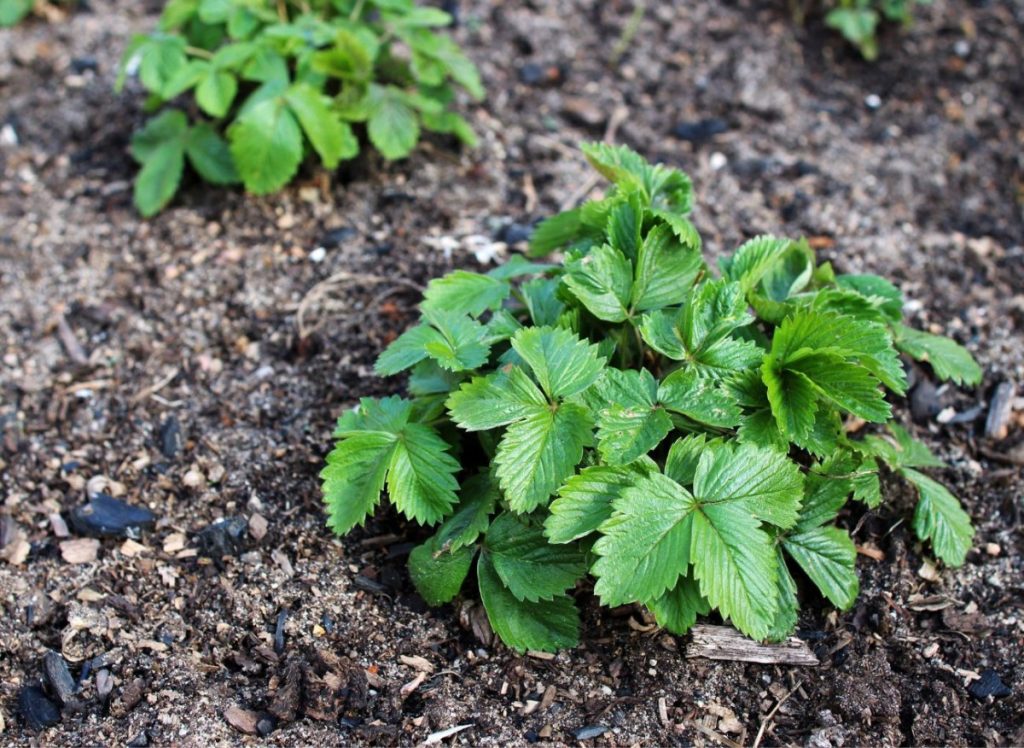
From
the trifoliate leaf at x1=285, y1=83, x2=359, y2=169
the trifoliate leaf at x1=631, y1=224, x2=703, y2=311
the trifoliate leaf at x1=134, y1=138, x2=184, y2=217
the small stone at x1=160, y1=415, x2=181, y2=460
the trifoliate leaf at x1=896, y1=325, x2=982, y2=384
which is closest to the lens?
the trifoliate leaf at x1=631, y1=224, x2=703, y2=311

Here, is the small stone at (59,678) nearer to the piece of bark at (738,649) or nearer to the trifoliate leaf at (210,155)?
the piece of bark at (738,649)

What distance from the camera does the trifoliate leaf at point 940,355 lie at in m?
2.48

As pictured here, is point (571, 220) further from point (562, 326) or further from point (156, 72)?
point (156, 72)

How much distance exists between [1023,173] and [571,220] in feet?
6.16

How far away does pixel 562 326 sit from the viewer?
7.40 ft

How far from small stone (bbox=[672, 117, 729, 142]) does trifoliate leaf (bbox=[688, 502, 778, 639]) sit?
193cm

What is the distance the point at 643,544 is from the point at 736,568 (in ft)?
0.57

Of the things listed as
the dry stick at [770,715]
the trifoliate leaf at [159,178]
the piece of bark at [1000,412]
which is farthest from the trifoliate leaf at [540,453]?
the trifoliate leaf at [159,178]

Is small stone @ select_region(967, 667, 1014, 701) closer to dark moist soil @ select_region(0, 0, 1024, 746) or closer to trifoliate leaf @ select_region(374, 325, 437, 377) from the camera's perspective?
dark moist soil @ select_region(0, 0, 1024, 746)

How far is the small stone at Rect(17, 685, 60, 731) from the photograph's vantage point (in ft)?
6.89

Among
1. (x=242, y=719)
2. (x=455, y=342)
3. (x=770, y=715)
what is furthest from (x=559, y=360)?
(x=242, y=719)

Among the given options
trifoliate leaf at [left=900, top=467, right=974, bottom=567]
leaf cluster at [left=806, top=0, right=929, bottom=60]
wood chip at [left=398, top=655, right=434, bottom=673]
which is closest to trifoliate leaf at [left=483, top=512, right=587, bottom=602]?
wood chip at [left=398, top=655, right=434, bottom=673]

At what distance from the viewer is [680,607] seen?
205cm

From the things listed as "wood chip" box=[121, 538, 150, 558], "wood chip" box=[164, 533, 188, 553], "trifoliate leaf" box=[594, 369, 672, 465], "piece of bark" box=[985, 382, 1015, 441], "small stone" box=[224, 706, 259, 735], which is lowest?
"wood chip" box=[121, 538, 150, 558]
